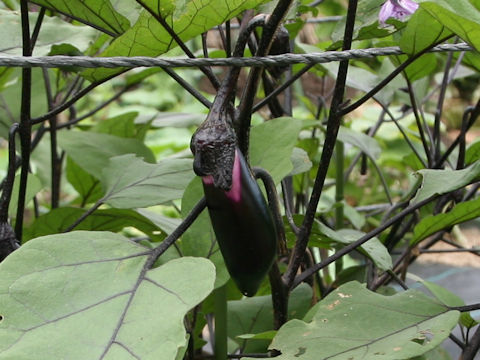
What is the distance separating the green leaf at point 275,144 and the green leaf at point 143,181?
9 cm

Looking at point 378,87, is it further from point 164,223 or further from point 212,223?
point 164,223

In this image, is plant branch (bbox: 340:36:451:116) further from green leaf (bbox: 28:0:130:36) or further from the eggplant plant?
green leaf (bbox: 28:0:130:36)

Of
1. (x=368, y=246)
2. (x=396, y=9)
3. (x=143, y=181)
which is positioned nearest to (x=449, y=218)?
(x=368, y=246)

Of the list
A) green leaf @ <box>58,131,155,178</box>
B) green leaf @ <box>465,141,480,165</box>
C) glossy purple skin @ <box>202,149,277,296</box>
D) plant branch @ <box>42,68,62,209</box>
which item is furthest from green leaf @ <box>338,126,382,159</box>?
glossy purple skin @ <box>202,149,277,296</box>

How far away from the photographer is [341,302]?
46 centimetres

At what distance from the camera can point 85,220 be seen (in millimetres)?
680

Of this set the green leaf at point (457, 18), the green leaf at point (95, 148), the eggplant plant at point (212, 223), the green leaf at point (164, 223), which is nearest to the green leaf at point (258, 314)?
the eggplant plant at point (212, 223)

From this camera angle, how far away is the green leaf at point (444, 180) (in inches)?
17.9

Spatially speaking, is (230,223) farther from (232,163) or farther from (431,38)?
(431,38)

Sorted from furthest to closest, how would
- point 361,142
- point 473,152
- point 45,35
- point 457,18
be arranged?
1. point 361,142
2. point 473,152
3. point 45,35
4. point 457,18

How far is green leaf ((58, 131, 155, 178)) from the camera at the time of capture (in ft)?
2.43

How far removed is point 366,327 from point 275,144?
17 centimetres

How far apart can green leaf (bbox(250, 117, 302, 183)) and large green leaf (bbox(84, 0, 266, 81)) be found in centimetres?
13

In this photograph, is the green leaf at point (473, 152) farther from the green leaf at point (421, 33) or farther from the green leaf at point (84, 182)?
the green leaf at point (84, 182)
